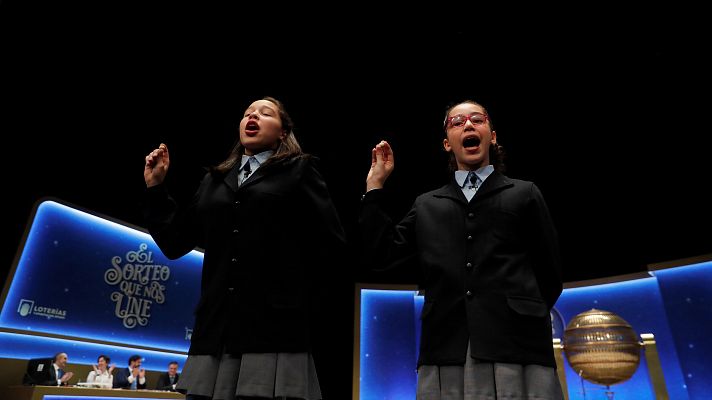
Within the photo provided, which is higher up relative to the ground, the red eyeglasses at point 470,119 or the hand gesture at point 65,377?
the red eyeglasses at point 470,119

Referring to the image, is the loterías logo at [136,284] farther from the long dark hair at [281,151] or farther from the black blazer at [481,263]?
the black blazer at [481,263]

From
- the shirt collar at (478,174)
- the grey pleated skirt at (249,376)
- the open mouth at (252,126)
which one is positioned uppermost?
the open mouth at (252,126)

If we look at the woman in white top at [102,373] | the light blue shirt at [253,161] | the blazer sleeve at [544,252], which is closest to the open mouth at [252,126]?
the light blue shirt at [253,161]

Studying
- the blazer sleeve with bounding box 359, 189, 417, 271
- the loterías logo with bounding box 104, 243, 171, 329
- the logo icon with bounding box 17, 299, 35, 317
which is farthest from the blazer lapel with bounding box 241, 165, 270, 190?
the loterías logo with bounding box 104, 243, 171, 329

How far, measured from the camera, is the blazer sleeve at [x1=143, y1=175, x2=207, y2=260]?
1.58 metres

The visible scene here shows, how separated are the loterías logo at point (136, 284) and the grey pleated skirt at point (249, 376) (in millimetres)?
5734

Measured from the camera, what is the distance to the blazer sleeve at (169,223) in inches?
62.2

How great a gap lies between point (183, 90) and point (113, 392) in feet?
11.4

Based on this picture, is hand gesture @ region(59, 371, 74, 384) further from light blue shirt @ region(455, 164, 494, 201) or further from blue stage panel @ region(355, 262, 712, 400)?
light blue shirt @ region(455, 164, 494, 201)

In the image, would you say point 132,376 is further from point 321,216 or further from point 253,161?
point 321,216

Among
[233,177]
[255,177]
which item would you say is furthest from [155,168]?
[255,177]

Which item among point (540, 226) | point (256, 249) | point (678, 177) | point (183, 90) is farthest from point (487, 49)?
point (256, 249)

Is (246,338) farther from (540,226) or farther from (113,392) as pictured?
(113,392)

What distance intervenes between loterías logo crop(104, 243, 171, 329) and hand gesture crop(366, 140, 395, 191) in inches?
224
